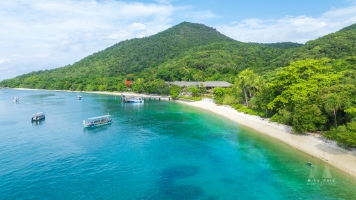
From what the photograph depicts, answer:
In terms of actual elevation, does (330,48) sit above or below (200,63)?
above

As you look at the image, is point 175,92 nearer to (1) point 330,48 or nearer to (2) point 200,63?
(2) point 200,63

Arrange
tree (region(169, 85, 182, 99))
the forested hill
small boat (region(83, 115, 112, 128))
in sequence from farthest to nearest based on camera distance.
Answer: the forested hill
tree (region(169, 85, 182, 99))
small boat (region(83, 115, 112, 128))

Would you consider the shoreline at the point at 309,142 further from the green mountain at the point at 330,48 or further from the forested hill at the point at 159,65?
the forested hill at the point at 159,65

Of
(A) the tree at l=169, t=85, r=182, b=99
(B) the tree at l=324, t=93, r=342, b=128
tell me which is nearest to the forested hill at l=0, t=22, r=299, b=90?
(A) the tree at l=169, t=85, r=182, b=99

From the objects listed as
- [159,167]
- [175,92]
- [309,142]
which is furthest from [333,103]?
[175,92]

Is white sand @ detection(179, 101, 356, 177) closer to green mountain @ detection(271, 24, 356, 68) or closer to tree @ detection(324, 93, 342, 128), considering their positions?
tree @ detection(324, 93, 342, 128)

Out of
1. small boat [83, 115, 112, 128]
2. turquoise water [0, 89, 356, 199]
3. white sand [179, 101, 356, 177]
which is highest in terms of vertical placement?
small boat [83, 115, 112, 128]
